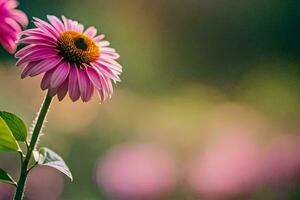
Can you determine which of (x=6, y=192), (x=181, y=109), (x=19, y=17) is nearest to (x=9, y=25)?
(x=19, y=17)

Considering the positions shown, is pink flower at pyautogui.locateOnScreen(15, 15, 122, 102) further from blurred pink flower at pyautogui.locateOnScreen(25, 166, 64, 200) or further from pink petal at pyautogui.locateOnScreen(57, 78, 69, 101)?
blurred pink flower at pyautogui.locateOnScreen(25, 166, 64, 200)

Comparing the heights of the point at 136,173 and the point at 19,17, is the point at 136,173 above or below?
above

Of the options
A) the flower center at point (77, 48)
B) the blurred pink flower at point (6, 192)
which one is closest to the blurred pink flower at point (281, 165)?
the blurred pink flower at point (6, 192)

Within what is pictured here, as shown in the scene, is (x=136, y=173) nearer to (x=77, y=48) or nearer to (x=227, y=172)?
(x=227, y=172)

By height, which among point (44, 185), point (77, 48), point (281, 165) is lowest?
point (77, 48)

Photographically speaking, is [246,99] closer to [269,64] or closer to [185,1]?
[269,64]

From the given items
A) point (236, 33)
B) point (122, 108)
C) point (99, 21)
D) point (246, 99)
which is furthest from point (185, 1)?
point (122, 108)
